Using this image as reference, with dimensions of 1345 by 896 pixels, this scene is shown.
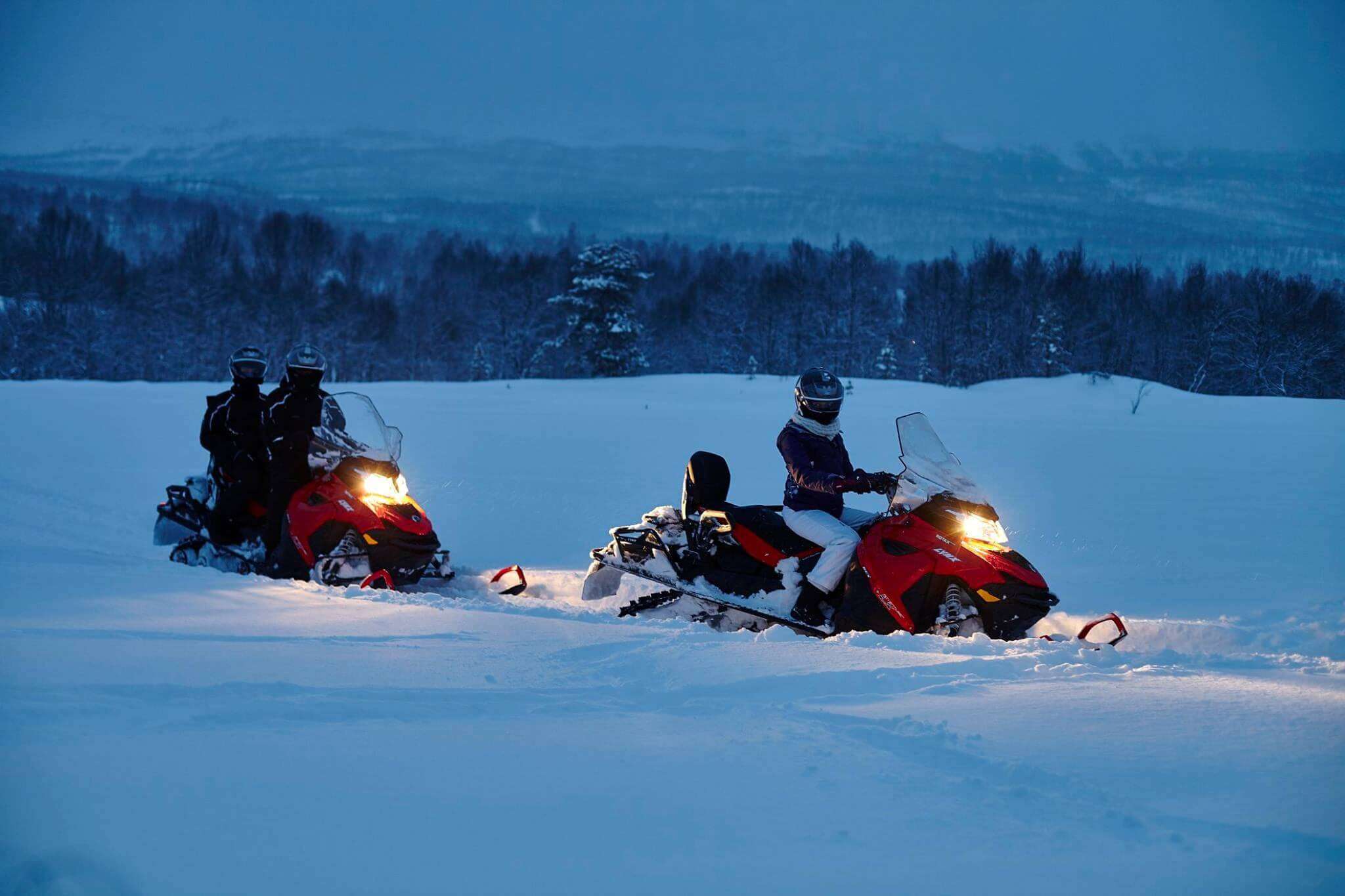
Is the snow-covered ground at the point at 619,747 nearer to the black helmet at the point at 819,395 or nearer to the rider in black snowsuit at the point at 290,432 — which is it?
the rider in black snowsuit at the point at 290,432

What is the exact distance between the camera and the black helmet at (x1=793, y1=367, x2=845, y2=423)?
18.4 ft

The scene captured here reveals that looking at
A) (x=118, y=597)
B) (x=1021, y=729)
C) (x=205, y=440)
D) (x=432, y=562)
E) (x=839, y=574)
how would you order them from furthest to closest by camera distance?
(x=205, y=440) < (x=432, y=562) < (x=839, y=574) < (x=118, y=597) < (x=1021, y=729)

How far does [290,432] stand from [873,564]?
387cm

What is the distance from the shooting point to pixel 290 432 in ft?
21.5

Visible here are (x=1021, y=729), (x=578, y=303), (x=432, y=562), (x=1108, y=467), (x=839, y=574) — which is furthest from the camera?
(x=578, y=303)

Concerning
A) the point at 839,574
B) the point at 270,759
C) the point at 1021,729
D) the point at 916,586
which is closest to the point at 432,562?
the point at 839,574

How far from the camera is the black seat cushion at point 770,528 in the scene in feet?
18.2

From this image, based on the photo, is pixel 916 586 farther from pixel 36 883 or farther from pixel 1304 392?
pixel 1304 392

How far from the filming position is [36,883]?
193 cm

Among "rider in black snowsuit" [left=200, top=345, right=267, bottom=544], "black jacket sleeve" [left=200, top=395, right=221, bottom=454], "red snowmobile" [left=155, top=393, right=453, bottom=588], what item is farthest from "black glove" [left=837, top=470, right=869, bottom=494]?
"black jacket sleeve" [left=200, top=395, right=221, bottom=454]

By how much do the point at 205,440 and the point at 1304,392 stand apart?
21.5 metres

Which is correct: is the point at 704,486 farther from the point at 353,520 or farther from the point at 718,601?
the point at 353,520

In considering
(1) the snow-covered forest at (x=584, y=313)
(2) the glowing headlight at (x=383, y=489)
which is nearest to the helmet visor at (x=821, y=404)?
(2) the glowing headlight at (x=383, y=489)

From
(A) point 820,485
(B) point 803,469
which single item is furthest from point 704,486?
(A) point 820,485
